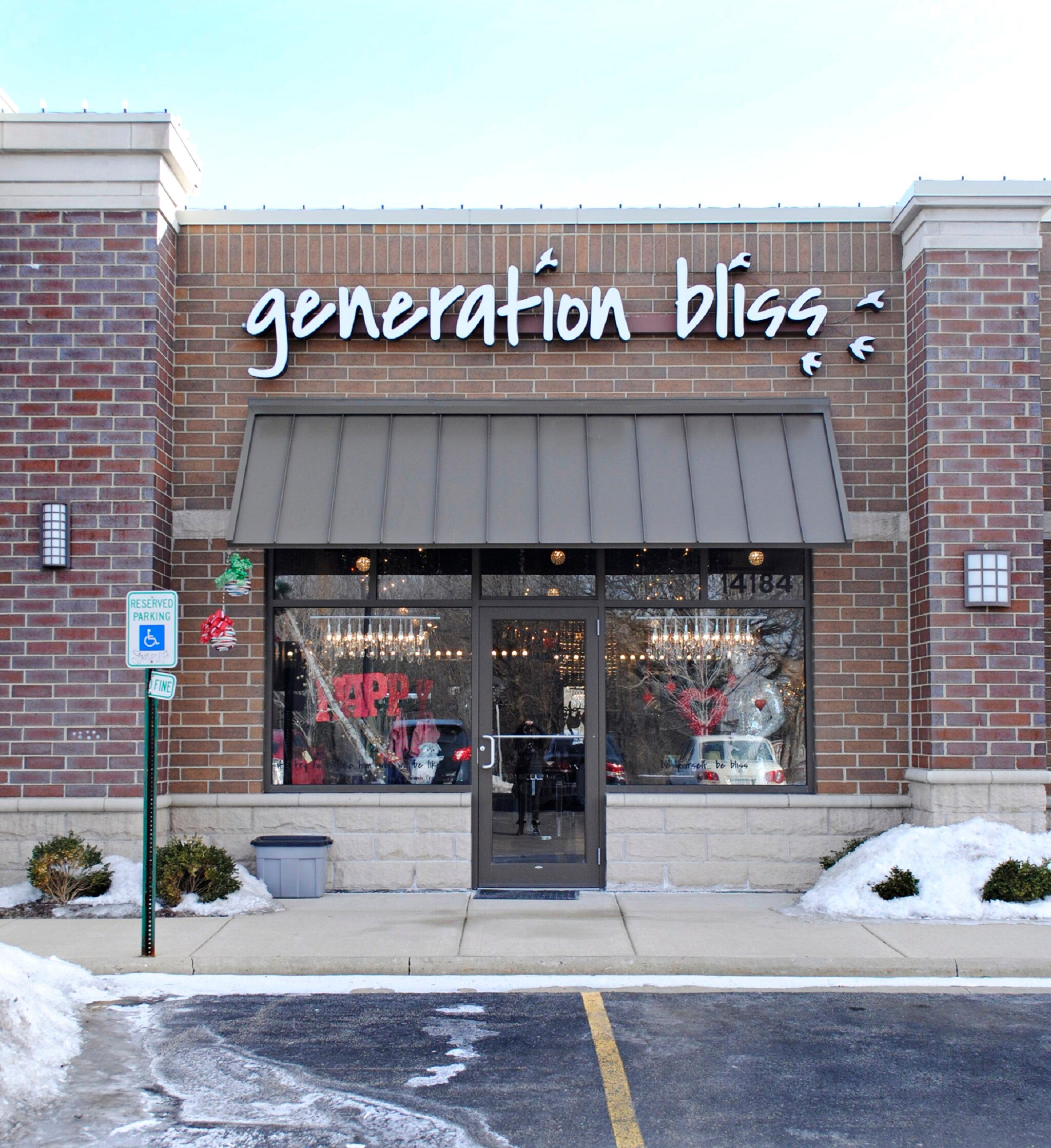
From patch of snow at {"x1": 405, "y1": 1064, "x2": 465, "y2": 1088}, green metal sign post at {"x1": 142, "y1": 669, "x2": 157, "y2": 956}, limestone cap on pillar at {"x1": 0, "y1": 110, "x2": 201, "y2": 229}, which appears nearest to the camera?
patch of snow at {"x1": 405, "y1": 1064, "x2": 465, "y2": 1088}

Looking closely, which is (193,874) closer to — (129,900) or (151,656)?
(129,900)

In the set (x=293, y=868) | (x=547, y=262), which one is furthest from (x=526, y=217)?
(x=293, y=868)

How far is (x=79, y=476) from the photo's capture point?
10438 millimetres

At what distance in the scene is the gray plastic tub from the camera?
10258 mm

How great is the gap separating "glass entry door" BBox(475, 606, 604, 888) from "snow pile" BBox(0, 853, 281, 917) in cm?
210

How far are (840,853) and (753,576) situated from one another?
8.86 ft

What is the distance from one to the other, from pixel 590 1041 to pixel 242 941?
315cm

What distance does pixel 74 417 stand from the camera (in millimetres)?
10461

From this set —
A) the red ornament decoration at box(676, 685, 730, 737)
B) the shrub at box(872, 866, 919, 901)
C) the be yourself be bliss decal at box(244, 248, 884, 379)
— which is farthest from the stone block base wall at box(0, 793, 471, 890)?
the be yourself be bliss decal at box(244, 248, 884, 379)

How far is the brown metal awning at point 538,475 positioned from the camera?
1015 cm

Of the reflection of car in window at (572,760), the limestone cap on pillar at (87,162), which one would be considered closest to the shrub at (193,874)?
the reflection of car in window at (572,760)

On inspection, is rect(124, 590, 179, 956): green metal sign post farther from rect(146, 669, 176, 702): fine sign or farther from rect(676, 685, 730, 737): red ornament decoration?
rect(676, 685, 730, 737): red ornament decoration

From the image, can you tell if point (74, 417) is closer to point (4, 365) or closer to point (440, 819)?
point (4, 365)

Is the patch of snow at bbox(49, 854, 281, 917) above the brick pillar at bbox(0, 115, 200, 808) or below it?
below
